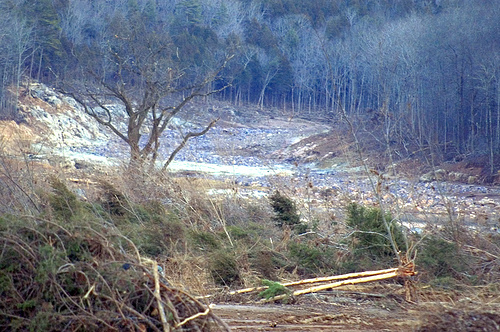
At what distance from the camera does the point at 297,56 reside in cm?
6769

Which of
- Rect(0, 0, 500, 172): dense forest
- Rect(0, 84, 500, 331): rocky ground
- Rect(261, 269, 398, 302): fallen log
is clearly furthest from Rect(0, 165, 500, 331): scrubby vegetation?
Rect(0, 0, 500, 172): dense forest

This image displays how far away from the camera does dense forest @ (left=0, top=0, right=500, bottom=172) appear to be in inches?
671

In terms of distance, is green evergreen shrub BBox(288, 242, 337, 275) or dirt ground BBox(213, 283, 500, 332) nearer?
dirt ground BBox(213, 283, 500, 332)

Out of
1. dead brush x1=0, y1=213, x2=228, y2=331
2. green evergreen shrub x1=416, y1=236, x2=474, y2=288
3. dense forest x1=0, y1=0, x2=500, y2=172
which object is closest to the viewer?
dead brush x1=0, y1=213, x2=228, y2=331

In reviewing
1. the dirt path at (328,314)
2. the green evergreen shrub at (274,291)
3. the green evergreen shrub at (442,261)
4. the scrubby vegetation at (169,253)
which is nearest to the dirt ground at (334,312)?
the dirt path at (328,314)

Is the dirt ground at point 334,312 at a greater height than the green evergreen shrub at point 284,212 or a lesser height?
greater

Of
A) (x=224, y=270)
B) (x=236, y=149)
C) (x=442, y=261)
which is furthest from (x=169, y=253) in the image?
(x=236, y=149)

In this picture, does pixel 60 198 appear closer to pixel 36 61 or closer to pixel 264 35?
pixel 36 61

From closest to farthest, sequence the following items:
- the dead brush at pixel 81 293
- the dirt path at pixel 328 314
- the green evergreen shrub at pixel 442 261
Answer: the dead brush at pixel 81 293
the dirt path at pixel 328 314
the green evergreen shrub at pixel 442 261

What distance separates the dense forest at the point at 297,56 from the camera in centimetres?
1703

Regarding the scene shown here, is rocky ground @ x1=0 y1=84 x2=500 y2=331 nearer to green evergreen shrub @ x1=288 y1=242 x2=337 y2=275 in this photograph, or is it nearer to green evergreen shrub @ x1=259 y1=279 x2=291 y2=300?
green evergreen shrub @ x1=259 y1=279 x2=291 y2=300

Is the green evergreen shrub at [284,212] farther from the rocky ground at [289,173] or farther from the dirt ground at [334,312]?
the dirt ground at [334,312]

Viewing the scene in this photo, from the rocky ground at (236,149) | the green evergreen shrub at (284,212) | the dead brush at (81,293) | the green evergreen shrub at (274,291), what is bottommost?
the rocky ground at (236,149)

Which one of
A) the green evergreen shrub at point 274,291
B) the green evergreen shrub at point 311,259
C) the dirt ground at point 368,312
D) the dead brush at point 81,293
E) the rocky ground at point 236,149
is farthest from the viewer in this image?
the rocky ground at point 236,149
